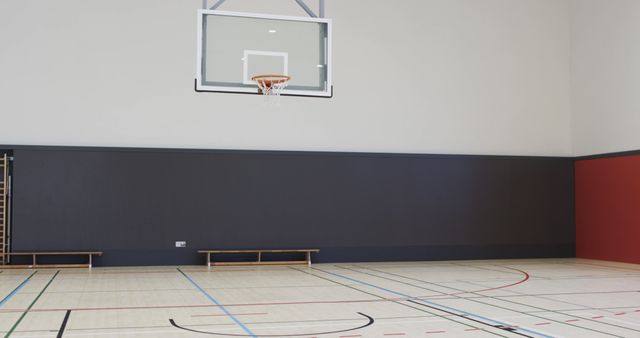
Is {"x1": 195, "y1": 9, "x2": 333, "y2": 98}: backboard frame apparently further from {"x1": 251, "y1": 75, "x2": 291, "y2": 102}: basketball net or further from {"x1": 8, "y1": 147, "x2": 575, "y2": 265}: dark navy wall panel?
{"x1": 8, "y1": 147, "x2": 575, "y2": 265}: dark navy wall panel

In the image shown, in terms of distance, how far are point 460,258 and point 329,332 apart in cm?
1002

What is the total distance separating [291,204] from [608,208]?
687 cm

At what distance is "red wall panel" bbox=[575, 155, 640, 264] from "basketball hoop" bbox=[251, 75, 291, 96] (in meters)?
8.26

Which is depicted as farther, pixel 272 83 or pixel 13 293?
pixel 272 83

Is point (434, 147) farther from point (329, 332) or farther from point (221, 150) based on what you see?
point (329, 332)

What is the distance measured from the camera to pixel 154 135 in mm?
15008

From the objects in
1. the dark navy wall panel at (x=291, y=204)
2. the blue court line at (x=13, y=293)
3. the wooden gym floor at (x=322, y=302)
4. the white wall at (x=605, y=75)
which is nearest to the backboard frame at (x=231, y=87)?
the wooden gym floor at (x=322, y=302)

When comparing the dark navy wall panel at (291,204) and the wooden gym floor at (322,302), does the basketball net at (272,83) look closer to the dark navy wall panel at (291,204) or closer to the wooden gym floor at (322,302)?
the wooden gym floor at (322,302)

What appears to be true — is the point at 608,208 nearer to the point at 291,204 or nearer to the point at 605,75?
the point at 605,75

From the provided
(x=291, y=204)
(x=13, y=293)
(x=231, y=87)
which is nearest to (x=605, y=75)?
(x=291, y=204)

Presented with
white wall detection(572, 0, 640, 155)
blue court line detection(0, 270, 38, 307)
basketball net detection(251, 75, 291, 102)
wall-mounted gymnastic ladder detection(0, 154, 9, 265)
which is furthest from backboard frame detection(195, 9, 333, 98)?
white wall detection(572, 0, 640, 155)

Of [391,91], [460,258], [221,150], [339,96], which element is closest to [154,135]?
[221,150]

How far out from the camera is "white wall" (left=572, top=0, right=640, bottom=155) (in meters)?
15.4

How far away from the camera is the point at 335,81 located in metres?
16.0
